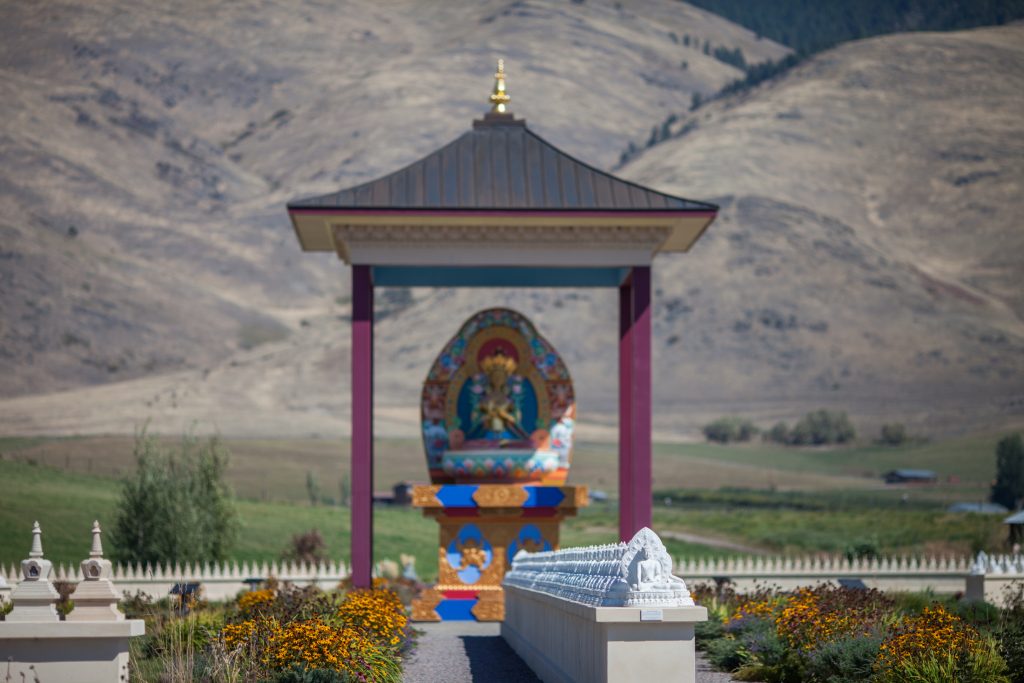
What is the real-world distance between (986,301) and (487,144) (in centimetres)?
12866

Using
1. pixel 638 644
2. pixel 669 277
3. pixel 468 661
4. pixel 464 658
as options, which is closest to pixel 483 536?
pixel 464 658

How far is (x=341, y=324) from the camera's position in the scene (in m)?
163

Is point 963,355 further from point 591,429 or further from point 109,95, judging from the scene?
point 109,95

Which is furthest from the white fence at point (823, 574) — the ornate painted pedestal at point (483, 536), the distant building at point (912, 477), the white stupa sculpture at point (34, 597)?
the distant building at point (912, 477)

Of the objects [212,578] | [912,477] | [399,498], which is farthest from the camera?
[912,477]

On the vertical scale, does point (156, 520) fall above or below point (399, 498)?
above

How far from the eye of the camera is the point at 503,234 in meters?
27.1

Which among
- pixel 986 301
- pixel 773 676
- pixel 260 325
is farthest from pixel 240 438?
pixel 773 676

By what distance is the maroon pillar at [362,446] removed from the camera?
2580cm

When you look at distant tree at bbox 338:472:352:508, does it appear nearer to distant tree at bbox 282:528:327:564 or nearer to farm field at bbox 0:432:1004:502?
farm field at bbox 0:432:1004:502

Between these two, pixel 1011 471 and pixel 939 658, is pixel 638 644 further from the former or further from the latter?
pixel 1011 471

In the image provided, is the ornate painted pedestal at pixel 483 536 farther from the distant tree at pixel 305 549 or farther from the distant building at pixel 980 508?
the distant building at pixel 980 508

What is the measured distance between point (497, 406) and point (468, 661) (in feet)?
29.2

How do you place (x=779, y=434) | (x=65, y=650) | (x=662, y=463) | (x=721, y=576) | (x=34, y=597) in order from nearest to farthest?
(x=65, y=650)
(x=34, y=597)
(x=721, y=576)
(x=662, y=463)
(x=779, y=434)
